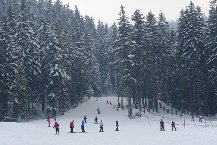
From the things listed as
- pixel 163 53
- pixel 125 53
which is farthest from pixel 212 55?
pixel 125 53

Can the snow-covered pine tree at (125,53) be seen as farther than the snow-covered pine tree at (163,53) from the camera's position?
No

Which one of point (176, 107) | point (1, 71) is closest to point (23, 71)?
point (1, 71)

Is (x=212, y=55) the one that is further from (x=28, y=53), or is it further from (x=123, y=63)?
(x=28, y=53)

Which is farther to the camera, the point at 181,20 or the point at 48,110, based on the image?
the point at 181,20

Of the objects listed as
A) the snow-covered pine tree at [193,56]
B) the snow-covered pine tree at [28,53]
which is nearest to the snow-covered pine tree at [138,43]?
A: the snow-covered pine tree at [193,56]

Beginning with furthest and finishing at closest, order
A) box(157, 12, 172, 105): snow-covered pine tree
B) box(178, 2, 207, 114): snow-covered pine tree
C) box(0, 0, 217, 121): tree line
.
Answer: box(157, 12, 172, 105): snow-covered pine tree
box(178, 2, 207, 114): snow-covered pine tree
box(0, 0, 217, 121): tree line

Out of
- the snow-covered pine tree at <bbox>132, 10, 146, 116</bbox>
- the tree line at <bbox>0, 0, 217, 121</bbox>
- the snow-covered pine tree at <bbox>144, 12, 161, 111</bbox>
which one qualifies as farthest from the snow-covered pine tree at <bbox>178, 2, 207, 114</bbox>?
the snow-covered pine tree at <bbox>132, 10, 146, 116</bbox>

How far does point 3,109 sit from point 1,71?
24.7ft

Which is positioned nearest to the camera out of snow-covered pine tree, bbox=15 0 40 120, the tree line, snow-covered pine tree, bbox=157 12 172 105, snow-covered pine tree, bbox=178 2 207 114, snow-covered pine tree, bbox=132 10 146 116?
the tree line

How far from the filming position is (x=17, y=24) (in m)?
62.4

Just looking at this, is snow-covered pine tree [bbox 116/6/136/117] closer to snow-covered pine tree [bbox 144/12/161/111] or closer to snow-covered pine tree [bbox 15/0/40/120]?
snow-covered pine tree [bbox 144/12/161/111]

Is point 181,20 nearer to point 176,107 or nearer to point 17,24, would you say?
point 176,107

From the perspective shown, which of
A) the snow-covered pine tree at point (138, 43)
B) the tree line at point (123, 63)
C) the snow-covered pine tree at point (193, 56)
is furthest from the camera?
the snow-covered pine tree at point (193, 56)

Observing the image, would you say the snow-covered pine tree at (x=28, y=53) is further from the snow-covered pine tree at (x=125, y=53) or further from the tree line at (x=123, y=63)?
the snow-covered pine tree at (x=125, y=53)
